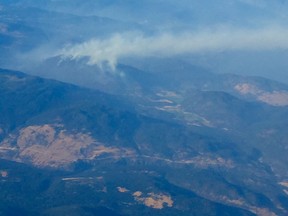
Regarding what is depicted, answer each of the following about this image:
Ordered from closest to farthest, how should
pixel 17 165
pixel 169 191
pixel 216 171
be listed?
pixel 169 191 → pixel 17 165 → pixel 216 171

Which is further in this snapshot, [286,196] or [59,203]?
[286,196]

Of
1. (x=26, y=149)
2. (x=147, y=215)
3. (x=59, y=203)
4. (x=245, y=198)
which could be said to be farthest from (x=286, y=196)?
(x=26, y=149)

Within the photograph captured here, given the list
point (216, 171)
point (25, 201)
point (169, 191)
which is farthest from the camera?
point (216, 171)

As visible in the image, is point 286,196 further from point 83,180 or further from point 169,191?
point 83,180

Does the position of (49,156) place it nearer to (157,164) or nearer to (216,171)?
(157,164)

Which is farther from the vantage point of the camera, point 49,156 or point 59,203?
point 49,156

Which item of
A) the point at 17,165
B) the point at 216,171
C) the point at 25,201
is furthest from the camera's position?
the point at 216,171

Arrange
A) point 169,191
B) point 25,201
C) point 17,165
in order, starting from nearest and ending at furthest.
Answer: point 25,201 < point 169,191 < point 17,165

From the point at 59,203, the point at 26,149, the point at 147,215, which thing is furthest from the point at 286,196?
the point at 26,149
